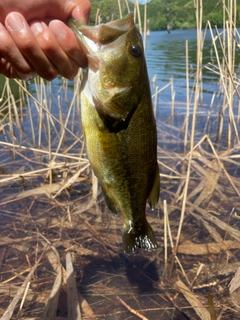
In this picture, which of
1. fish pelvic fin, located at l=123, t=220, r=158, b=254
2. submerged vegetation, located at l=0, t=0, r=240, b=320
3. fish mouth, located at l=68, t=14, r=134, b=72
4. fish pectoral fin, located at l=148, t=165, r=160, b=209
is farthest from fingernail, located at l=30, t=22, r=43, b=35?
submerged vegetation, located at l=0, t=0, r=240, b=320

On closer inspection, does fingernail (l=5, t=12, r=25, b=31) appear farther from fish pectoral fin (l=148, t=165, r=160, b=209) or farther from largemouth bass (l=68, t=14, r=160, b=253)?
fish pectoral fin (l=148, t=165, r=160, b=209)

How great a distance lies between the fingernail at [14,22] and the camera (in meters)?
1.58

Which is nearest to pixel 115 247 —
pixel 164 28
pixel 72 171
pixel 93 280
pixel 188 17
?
pixel 93 280

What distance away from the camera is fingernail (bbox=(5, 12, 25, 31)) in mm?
1576

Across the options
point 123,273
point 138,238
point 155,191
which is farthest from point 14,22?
point 123,273

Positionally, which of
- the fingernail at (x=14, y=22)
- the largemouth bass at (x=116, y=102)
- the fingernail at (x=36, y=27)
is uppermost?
the fingernail at (x=14, y=22)

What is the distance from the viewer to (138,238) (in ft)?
6.82

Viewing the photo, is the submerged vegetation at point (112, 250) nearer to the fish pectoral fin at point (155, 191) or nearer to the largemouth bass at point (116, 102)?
the fish pectoral fin at point (155, 191)

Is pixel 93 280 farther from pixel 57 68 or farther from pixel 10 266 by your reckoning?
pixel 57 68

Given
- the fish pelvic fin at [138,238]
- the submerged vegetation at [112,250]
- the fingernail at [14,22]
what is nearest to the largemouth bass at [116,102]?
the fingernail at [14,22]

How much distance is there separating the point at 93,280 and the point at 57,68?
6.21 feet

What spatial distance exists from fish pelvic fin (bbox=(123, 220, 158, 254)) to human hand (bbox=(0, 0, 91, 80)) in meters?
0.91

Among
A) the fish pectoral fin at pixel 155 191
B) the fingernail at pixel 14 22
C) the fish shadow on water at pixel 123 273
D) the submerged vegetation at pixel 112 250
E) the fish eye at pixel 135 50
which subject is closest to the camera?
the fingernail at pixel 14 22

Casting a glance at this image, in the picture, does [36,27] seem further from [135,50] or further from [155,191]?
[155,191]
